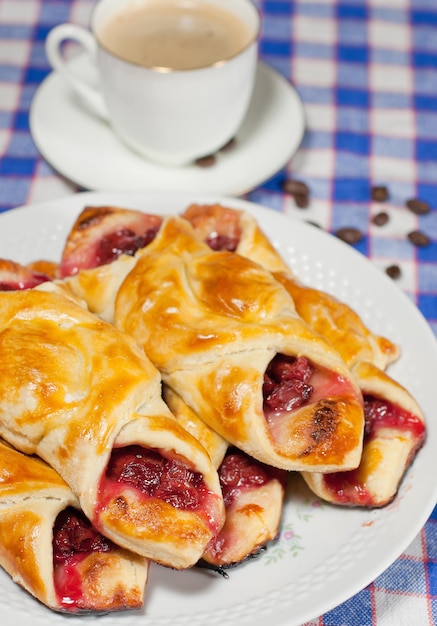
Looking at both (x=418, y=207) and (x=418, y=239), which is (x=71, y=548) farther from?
(x=418, y=207)

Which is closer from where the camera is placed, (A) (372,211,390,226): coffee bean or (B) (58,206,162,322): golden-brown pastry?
(B) (58,206,162,322): golden-brown pastry

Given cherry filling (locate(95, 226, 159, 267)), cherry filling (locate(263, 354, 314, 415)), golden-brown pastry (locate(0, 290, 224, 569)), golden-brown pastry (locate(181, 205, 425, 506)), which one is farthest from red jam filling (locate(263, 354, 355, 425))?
cherry filling (locate(95, 226, 159, 267))

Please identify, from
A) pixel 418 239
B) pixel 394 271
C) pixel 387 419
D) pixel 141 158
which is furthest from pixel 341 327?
pixel 141 158

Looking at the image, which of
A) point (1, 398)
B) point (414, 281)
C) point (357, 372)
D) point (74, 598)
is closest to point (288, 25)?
point (414, 281)

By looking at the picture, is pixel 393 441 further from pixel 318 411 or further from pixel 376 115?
pixel 376 115

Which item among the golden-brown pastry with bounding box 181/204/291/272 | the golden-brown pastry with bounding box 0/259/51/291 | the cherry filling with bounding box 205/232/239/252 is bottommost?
the golden-brown pastry with bounding box 0/259/51/291

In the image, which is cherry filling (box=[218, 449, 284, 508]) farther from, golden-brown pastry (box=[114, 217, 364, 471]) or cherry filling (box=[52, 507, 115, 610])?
cherry filling (box=[52, 507, 115, 610])
